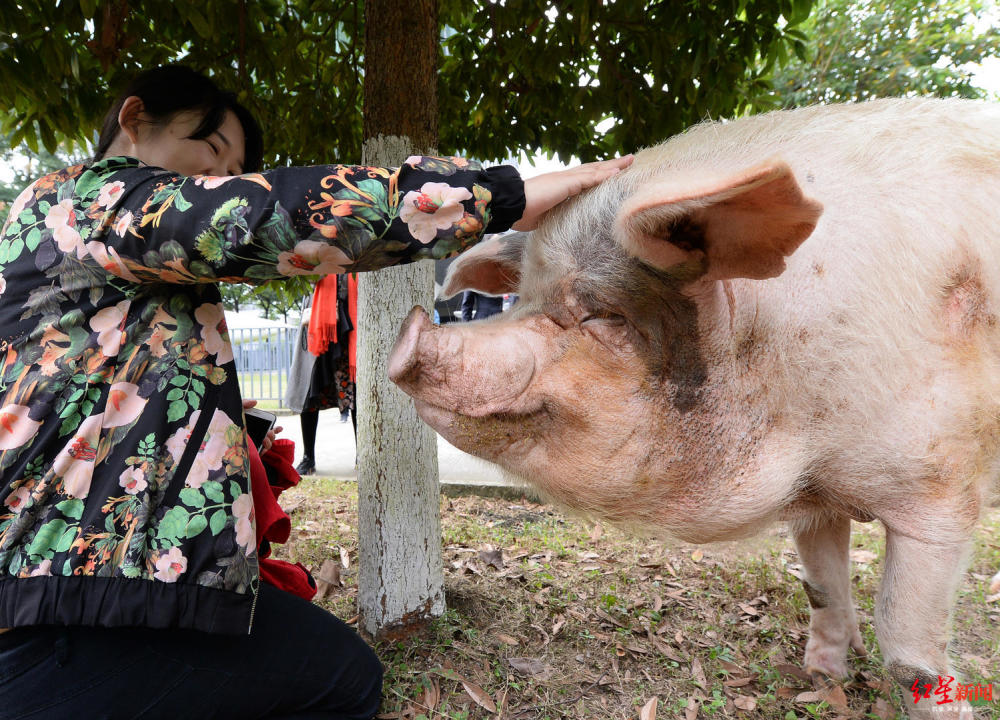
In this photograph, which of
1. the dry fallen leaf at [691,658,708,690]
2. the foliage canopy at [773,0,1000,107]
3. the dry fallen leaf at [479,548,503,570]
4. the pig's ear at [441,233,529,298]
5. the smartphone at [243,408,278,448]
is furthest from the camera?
the foliage canopy at [773,0,1000,107]

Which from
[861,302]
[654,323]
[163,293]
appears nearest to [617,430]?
[654,323]

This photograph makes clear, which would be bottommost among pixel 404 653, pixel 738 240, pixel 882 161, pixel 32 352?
pixel 404 653

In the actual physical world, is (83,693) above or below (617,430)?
below

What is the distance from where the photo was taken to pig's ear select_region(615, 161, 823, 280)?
1.31m

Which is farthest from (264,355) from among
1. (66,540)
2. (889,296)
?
(889,296)

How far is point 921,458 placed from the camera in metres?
1.66

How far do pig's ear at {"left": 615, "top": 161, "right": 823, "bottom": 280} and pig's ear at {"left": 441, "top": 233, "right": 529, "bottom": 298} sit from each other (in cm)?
67

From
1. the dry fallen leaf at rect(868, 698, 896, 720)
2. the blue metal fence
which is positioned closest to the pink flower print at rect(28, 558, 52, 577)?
the dry fallen leaf at rect(868, 698, 896, 720)

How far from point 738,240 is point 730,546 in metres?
1.28

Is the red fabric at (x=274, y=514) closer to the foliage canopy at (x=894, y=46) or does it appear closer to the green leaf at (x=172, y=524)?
the green leaf at (x=172, y=524)

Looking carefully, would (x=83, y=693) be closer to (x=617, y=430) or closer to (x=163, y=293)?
(x=163, y=293)

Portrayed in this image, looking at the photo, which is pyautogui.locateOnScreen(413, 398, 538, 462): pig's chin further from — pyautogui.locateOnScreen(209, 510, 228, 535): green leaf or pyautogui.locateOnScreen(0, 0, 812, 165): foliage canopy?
pyautogui.locateOnScreen(0, 0, 812, 165): foliage canopy

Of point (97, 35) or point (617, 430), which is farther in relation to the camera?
point (97, 35)

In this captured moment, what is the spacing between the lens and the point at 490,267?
223cm
